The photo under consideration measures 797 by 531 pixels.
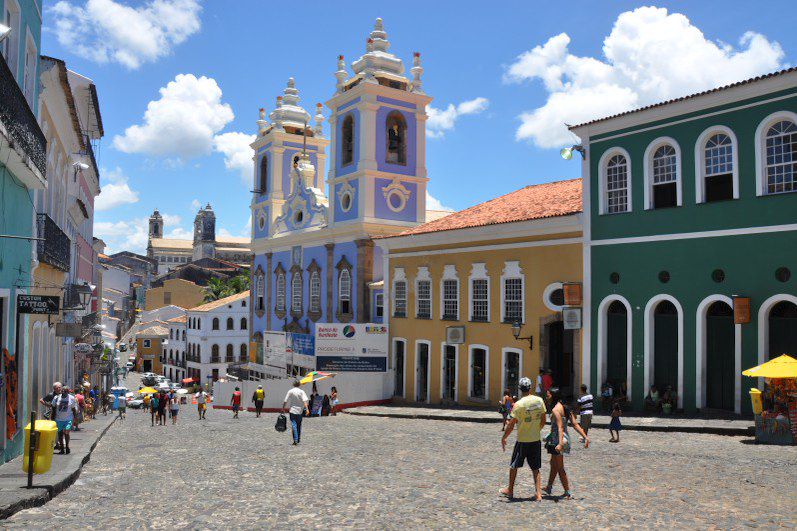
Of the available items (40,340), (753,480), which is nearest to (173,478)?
(40,340)

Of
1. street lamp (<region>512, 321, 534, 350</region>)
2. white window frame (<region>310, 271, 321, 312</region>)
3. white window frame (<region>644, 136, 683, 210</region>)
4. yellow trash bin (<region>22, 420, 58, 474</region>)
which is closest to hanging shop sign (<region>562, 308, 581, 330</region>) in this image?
street lamp (<region>512, 321, 534, 350</region>)

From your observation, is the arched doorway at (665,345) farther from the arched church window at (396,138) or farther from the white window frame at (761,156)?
the arched church window at (396,138)

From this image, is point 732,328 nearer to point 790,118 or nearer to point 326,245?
point 790,118

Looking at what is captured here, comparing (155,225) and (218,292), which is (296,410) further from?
(155,225)

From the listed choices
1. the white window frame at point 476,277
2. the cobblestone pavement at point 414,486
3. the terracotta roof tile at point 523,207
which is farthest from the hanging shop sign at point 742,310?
the white window frame at point 476,277

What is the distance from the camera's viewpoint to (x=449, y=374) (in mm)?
25156

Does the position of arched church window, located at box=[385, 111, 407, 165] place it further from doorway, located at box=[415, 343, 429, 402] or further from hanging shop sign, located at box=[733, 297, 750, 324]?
hanging shop sign, located at box=[733, 297, 750, 324]

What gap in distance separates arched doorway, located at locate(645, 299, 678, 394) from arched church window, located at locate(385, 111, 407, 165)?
18747 millimetres

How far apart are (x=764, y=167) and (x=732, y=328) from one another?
365cm

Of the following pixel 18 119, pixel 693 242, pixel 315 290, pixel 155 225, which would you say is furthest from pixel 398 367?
pixel 155 225

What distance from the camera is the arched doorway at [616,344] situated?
19.0 metres

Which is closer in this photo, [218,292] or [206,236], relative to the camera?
[218,292]

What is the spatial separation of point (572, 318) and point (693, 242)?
3858 mm

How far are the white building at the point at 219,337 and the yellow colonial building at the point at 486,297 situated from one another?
3835cm
